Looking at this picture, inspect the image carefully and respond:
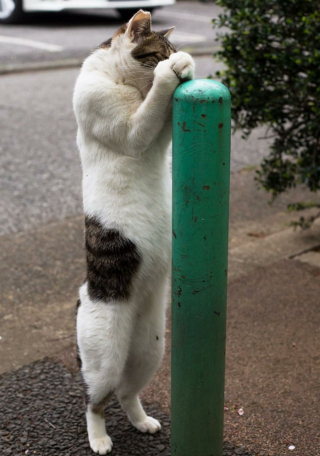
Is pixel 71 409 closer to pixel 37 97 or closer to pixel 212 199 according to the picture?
pixel 212 199

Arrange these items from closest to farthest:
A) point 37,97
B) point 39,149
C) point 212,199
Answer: point 212,199 → point 39,149 → point 37,97

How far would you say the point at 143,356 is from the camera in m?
2.69

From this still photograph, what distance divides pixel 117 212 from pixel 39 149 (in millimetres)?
4293

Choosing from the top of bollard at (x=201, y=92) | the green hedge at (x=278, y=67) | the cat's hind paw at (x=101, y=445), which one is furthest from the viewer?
the green hedge at (x=278, y=67)

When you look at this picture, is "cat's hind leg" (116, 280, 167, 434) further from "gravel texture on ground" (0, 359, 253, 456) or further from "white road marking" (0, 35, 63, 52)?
"white road marking" (0, 35, 63, 52)

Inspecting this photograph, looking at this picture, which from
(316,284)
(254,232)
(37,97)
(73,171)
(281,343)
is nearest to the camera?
(281,343)

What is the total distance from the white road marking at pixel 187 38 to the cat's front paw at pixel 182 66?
33.4ft

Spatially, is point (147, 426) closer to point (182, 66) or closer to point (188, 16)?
point (182, 66)

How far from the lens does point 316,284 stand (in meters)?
4.01

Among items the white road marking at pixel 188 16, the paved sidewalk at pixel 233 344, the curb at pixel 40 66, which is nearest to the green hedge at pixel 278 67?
the paved sidewalk at pixel 233 344

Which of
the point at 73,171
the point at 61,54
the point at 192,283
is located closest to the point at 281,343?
the point at 192,283

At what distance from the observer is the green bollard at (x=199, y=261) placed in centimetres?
204

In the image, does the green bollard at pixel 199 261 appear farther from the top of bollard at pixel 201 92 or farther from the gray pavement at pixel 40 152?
the gray pavement at pixel 40 152

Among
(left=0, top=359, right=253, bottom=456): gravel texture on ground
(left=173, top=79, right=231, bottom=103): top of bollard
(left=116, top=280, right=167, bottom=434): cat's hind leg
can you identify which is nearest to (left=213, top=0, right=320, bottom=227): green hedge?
(left=116, top=280, right=167, bottom=434): cat's hind leg
